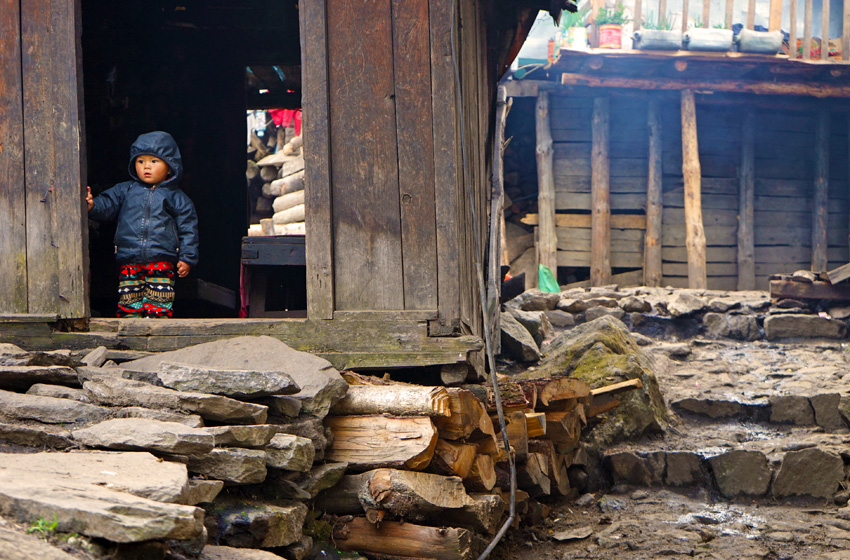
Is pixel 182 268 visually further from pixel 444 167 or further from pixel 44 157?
pixel 444 167

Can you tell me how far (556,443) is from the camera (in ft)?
20.0

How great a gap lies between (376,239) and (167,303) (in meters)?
1.82

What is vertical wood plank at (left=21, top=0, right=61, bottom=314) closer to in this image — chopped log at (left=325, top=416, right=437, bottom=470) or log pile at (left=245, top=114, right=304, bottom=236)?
chopped log at (left=325, top=416, right=437, bottom=470)

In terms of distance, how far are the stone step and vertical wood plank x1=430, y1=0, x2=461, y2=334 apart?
103 inches

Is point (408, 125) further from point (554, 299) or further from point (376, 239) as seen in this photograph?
point (554, 299)

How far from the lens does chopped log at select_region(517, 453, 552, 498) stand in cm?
543

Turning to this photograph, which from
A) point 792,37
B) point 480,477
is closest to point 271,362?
point 480,477

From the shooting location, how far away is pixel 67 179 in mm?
5090

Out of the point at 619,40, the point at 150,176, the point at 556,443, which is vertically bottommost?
the point at 556,443

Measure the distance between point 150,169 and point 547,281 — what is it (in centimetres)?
745

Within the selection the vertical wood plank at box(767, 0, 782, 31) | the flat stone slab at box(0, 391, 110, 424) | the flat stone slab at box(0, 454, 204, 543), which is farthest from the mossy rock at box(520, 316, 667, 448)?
the vertical wood plank at box(767, 0, 782, 31)

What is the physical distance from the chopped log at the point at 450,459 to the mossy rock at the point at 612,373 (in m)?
2.93

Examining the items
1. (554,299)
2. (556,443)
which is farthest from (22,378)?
(554,299)

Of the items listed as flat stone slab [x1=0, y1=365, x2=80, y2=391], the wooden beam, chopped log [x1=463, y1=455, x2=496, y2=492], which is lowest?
chopped log [x1=463, y1=455, x2=496, y2=492]
